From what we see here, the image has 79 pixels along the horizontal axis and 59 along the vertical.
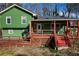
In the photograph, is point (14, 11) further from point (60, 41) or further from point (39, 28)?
point (60, 41)

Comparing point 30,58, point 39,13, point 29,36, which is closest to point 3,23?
point 29,36

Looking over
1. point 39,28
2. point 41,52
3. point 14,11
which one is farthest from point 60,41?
point 14,11

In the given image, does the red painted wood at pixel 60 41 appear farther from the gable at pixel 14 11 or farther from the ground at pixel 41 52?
the gable at pixel 14 11

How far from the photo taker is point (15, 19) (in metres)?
8.12

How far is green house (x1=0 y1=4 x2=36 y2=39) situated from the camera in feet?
25.0

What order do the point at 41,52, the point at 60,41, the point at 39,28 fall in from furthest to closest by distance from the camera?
the point at 39,28 → the point at 60,41 → the point at 41,52

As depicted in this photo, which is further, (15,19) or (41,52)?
(15,19)

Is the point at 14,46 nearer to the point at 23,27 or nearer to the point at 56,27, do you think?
the point at 23,27

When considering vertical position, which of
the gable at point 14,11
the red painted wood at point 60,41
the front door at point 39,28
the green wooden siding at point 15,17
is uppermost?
the gable at point 14,11

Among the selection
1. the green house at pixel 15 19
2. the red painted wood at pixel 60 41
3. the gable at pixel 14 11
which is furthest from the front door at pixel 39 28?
the red painted wood at pixel 60 41

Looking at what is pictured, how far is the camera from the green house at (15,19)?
7.63m

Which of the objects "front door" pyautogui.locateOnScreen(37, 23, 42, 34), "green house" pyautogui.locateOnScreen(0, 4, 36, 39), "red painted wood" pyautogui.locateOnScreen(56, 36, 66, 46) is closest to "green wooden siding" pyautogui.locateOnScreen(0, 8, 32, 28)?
"green house" pyautogui.locateOnScreen(0, 4, 36, 39)

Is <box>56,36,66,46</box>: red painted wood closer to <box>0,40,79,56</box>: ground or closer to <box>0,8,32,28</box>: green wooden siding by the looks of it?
<box>0,40,79,56</box>: ground

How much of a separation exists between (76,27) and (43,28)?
5.25 ft
